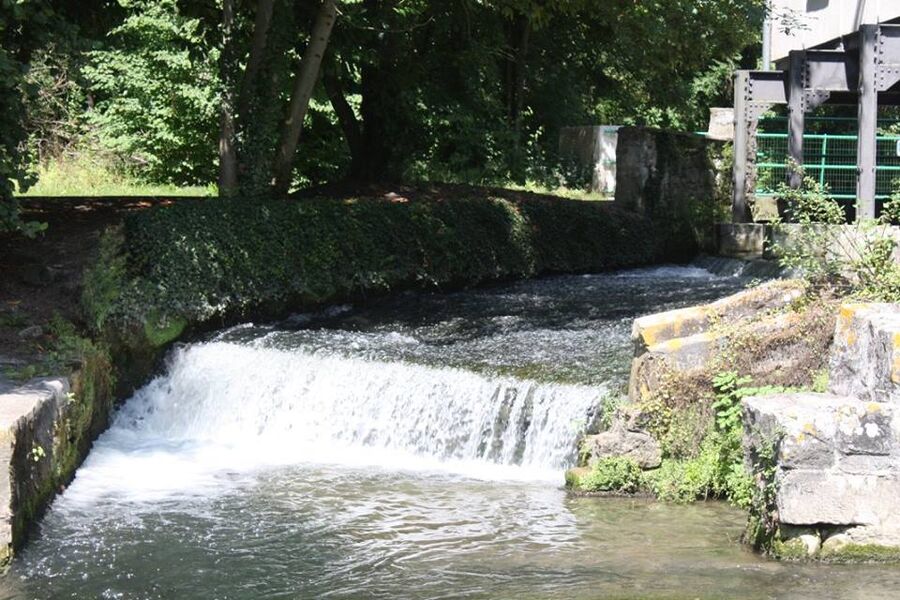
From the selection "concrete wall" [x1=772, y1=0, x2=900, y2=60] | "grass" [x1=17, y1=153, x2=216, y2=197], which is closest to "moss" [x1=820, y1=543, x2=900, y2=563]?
"concrete wall" [x1=772, y1=0, x2=900, y2=60]

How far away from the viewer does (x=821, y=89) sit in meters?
21.0

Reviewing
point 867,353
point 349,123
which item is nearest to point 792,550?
point 867,353

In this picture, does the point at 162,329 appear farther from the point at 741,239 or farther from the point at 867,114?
the point at 867,114

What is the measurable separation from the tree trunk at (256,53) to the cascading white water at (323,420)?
4550 mm

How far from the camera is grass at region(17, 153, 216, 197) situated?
78.8 ft

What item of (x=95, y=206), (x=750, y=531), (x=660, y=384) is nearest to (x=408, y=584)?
(x=750, y=531)

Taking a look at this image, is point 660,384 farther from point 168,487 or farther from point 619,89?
point 619,89

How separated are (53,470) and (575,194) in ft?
62.6

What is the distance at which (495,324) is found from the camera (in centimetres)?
1455

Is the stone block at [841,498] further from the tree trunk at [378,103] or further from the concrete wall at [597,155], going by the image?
the concrete wall at [597,155]

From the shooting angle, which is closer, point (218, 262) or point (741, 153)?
point (218, 262)

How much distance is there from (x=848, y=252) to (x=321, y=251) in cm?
786

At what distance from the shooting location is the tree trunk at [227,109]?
53.9 feet

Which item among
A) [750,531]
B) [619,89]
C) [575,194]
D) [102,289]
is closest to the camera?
[750,531]
